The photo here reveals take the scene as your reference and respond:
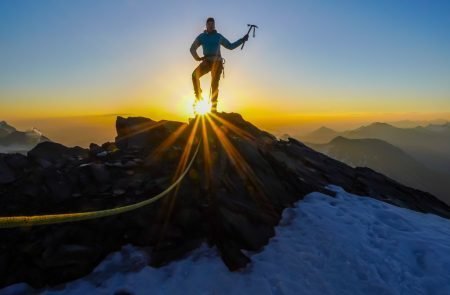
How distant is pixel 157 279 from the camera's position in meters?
10.3

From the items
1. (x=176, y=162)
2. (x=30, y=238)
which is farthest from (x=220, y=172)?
(x=30, y=238)

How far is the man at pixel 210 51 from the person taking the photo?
17578 mm

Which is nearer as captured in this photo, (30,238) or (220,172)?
(30,238)

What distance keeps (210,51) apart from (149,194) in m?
7.99

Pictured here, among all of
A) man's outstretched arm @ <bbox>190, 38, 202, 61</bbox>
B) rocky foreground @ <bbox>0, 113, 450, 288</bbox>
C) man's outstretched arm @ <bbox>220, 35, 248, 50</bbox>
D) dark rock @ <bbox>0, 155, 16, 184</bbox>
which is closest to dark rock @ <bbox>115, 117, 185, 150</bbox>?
rocky foreground @ <bbox>0, 113, 450, 288</bbox>

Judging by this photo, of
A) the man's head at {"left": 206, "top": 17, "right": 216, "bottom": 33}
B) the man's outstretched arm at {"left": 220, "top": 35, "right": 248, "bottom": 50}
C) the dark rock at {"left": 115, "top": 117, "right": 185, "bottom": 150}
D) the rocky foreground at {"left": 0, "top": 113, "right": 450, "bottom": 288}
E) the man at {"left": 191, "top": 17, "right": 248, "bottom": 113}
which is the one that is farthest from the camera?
the man's outstretched arm at {"left": 220, "top": 35, "right": 248, "bottom": 50}

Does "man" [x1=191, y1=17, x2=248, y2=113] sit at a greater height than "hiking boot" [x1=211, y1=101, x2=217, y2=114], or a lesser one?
greater

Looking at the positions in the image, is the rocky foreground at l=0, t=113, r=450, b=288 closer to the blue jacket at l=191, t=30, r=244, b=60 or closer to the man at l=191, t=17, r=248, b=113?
the man at l=191, t=17, r=248, b=113

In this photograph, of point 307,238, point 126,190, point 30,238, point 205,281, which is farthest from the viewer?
point 126,190

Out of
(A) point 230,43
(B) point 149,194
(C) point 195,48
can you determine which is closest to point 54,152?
(B) point 149,194

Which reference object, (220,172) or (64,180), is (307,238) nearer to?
(220,172)

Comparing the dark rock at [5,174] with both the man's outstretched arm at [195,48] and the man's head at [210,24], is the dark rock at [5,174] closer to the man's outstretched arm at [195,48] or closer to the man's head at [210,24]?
the man's outstretched arm at [195,48]

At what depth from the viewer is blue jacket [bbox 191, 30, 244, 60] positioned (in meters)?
17.6

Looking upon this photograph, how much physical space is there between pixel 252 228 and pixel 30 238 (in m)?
7.19
